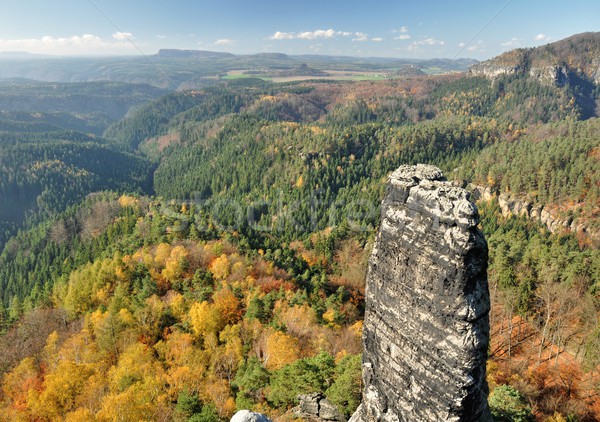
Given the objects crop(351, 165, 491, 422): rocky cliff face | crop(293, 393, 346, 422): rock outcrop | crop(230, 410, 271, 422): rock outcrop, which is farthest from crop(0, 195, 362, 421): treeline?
crop(351, 165, 491, 422): rocky cliff face

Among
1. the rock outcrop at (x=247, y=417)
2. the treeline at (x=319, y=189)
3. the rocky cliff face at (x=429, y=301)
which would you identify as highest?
the rocky cliff face at (x=429, y=301)

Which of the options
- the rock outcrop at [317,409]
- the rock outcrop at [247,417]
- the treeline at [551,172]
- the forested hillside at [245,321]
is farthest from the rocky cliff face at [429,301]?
the treeline at [551,172]

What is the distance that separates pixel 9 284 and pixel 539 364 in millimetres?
144054

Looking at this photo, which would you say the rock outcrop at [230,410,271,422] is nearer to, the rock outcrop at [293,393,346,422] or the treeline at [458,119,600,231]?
the rock outcrop at [293,393,346,422]

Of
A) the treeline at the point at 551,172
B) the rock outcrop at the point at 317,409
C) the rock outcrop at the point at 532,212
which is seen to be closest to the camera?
the rock outcrop at the point at 317,409

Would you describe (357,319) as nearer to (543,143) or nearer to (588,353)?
(588,353)

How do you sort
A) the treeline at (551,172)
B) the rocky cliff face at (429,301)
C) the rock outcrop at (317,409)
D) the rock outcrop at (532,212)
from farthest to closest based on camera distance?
the treeline at (551,172) < the rock outcrop at (532,212) < the rock outcrop at (317,409) < the rocky cliff face at (429,301)

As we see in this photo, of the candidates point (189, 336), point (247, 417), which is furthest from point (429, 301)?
point (189, 336)

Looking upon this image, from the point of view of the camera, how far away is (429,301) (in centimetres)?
1428

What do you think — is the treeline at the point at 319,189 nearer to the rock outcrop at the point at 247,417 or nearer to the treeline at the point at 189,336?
the treeline at the point at 189,336

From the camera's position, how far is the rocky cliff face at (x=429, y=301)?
526 inches

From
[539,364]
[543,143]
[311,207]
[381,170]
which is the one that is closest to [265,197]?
[311,207]

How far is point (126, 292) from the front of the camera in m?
66.1

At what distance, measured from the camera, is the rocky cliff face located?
526 inches
